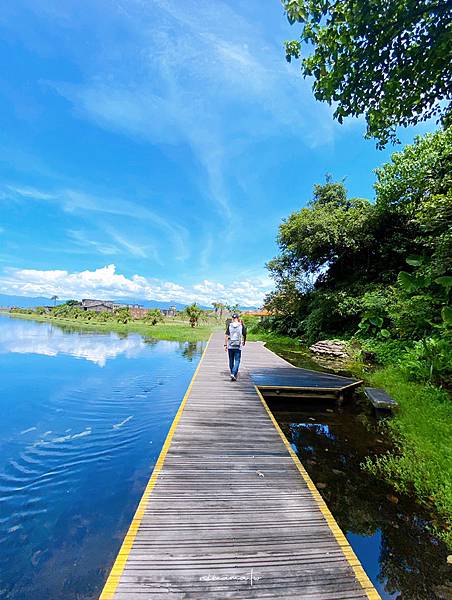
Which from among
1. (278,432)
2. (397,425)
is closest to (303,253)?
(397,425)

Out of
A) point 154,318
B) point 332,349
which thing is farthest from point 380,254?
point 154,318

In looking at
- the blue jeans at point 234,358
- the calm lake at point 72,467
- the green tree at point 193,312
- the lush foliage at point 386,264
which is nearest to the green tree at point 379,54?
the lush foliage at point 386,264

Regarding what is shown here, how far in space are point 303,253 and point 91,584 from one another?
19.0m

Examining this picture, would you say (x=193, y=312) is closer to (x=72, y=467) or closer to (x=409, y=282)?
(x=409, y=282)

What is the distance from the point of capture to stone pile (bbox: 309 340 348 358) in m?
14.5

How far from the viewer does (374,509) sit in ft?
12.8

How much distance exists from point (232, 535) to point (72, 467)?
404 cm

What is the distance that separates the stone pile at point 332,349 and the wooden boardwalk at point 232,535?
11141 mm

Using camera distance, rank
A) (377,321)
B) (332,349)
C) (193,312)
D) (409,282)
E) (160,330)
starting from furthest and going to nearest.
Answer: (193,312) → (160,330) → (332,349) → (377,321) → (409,282)

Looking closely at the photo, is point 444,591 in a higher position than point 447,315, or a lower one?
lower

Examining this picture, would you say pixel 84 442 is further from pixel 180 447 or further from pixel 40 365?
pixel 40 365

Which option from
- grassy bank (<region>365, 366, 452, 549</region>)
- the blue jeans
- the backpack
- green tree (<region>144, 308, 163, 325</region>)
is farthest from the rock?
green tree (<region>144, 308, 163, 325</region>)

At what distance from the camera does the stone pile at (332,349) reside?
14.5 m

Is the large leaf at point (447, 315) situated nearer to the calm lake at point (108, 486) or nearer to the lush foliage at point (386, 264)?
the lush foliage at point (386, 264)
